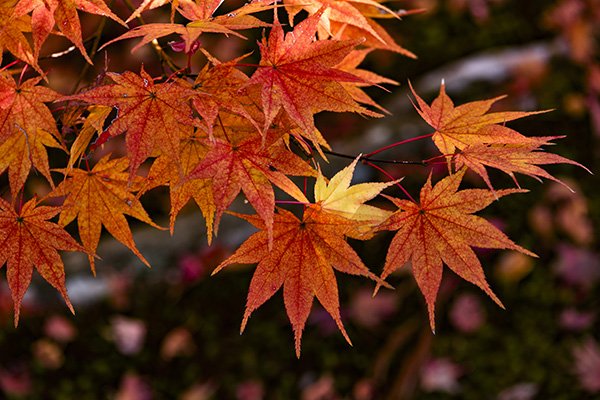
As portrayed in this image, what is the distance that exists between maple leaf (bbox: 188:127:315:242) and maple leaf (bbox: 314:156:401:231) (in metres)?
0.04

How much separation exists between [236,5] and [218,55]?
8.1 inches

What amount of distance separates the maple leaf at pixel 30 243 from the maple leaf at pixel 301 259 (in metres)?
0.21

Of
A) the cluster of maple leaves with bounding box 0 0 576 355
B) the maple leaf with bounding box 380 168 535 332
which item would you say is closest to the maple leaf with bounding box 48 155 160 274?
the cluster of maple leaves with bounding box 0 0 576 355

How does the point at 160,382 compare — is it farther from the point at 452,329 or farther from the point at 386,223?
the point at 386,223

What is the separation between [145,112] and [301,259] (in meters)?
0.25

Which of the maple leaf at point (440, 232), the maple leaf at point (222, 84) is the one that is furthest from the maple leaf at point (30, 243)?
the maple leaf at point (440, 232)

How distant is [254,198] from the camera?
2.48 feet

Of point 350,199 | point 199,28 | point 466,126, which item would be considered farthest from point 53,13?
point 466,126

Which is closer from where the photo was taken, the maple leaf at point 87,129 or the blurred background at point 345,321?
the maple leaf at point 87,129

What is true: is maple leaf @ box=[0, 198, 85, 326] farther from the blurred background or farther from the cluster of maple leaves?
the blurred background

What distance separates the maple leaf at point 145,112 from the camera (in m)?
0.75

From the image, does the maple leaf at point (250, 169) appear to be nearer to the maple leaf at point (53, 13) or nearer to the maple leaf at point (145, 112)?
the maple leaf at point (145, 112)

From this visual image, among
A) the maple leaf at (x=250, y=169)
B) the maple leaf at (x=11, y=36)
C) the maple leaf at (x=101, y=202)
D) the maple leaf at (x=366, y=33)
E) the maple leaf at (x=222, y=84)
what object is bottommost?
the maple leaf at (x=101, y=202)

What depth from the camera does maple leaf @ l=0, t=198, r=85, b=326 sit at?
0.84 meters
